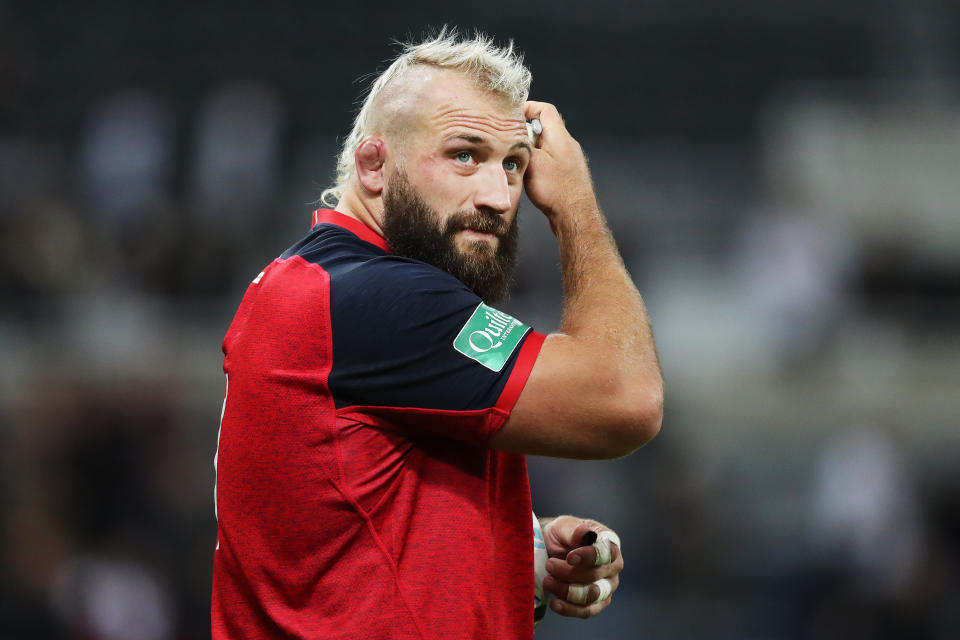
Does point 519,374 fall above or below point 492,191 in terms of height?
below

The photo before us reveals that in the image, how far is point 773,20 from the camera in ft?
46.3

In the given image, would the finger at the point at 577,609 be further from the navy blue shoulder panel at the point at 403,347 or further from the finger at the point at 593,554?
the navy blue shoulder panel at the point at 403,347

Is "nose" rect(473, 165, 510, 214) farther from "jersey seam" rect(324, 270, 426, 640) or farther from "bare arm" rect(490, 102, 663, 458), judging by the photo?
"jersey seam" rect(324, 270, 426, 640)

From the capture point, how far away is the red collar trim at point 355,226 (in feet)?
10.2

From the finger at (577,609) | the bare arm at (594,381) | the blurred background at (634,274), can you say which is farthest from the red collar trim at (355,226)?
the blurred background at (634,274)

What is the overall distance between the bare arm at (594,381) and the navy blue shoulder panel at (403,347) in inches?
3.6

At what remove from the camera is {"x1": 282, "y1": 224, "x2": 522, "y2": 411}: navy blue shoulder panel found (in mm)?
2746

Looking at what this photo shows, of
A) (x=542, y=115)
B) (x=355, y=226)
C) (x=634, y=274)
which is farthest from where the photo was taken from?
(x=634, y=274)

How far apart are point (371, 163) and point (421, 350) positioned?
0.65 m

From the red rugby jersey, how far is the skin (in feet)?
0.32

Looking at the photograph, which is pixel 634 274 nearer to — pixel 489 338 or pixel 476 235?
pixel 476 235

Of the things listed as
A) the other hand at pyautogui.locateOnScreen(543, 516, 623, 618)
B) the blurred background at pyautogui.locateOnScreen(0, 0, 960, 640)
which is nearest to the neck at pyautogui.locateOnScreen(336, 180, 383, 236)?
the other hand at pyautogui.locateOnScreen(543, 516, 623, 618)

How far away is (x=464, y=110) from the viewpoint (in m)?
3.11

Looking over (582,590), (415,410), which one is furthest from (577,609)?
(415,410)
